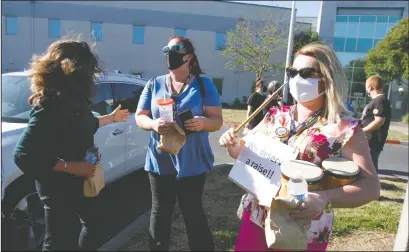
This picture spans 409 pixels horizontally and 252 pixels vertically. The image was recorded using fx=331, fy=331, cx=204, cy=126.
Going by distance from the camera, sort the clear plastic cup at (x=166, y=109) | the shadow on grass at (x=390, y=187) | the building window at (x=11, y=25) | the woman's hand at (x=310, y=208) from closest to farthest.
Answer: the woman's hand at (x=310, y=208)
the clear plastic cup at (x=166, y=109)
the shadow on grass at (x=390, y=187)
the building window at (x=11, y=25)

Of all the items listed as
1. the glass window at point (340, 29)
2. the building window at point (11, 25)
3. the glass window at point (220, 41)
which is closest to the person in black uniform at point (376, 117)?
the glass window at point (220, 41)

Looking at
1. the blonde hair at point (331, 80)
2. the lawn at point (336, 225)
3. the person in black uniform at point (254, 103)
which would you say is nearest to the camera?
the blonde hair at point (331, 80)

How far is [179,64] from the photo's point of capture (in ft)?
8.46

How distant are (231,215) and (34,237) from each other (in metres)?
2.07

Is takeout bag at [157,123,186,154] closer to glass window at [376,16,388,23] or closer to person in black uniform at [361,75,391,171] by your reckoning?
person in black uniform at [361,75,391,171]

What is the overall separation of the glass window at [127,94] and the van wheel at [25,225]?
182 cm

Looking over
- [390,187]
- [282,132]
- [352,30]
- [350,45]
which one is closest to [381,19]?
[352,30]

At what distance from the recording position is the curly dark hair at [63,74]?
2055 millimetres

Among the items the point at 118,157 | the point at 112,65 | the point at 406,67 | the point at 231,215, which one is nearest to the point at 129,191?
the point at 118,157

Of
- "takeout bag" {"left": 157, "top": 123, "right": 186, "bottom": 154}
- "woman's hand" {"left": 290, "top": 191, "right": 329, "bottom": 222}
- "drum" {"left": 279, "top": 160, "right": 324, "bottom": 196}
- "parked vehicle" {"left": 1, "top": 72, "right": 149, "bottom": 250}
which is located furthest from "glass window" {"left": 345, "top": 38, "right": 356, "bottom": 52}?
"woman's hand" {"left": 290, "top": 191, "right": 329, "bottom": 222}

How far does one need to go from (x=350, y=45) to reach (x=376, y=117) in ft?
88.1

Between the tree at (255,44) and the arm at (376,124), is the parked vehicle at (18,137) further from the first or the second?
the tree at (255,44)

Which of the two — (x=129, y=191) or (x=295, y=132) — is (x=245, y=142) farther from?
(x=129, y=191)

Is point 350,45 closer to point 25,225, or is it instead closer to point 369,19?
point 369,19
